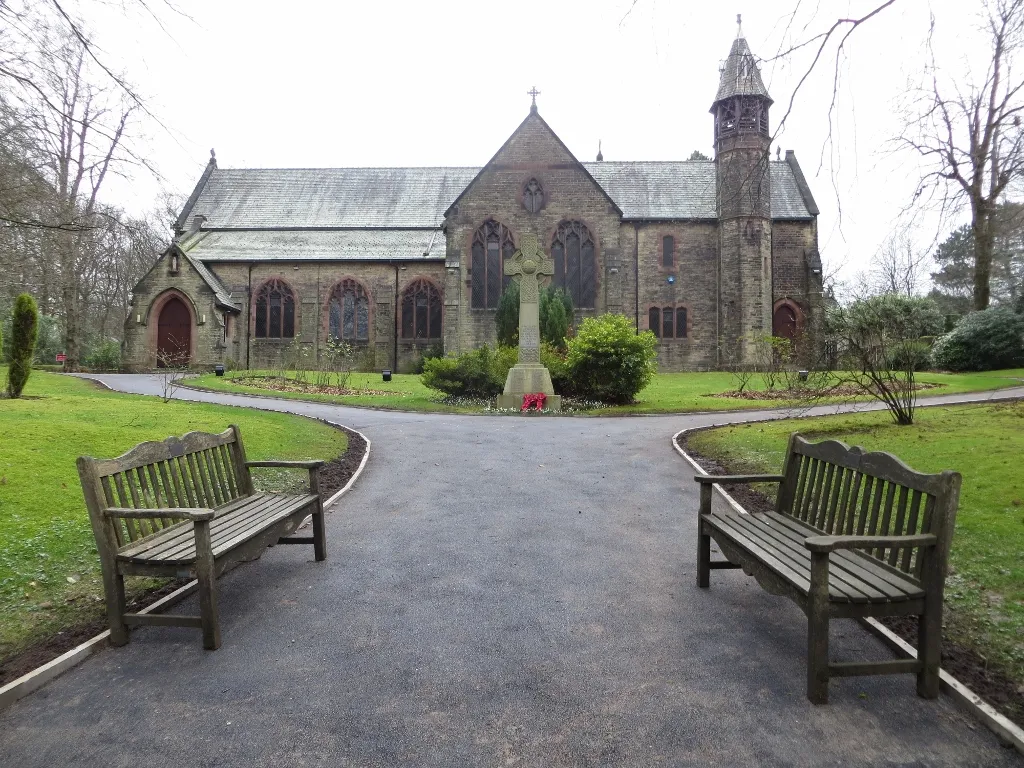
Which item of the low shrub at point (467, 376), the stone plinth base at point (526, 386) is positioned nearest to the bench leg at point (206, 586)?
the stone plinth base at point (526, 386)

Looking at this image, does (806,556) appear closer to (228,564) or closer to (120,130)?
(228,564)

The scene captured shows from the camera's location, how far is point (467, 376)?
60.4 ft

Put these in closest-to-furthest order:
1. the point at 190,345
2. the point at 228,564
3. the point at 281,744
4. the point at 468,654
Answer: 1. the point at 281,744
2. the point at 468,654
3. the point at 228,564
4. the point at 190,345

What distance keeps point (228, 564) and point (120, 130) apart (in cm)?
366

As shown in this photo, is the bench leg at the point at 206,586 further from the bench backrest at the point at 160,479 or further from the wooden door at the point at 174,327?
the wooden door at the point at 174,327

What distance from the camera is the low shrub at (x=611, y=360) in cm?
1717

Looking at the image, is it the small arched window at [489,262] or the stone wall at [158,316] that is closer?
the stone wall at [158,316]

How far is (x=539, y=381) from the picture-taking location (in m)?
17.0

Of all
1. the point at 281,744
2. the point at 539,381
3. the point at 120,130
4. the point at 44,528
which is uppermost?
the point at 120,130

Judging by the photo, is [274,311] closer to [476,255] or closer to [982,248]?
[476,255]

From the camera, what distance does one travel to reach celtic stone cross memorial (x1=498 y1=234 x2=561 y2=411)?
16.9 m

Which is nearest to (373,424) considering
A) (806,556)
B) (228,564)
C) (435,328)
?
(228,564)

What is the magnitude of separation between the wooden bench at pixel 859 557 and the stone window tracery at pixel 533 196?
30309 mm

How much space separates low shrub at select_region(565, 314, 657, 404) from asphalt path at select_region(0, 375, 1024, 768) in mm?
11428
